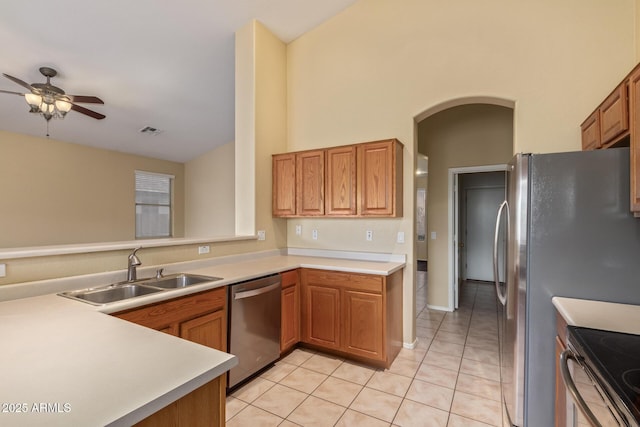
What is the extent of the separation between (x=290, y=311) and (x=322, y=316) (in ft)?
1.02

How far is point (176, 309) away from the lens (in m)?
1.92

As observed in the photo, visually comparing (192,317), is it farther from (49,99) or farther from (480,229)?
(480,229)

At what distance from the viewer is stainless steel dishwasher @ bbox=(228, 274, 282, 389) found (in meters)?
2.31

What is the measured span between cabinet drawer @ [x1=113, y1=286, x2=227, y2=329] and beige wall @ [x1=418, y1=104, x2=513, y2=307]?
127 inches

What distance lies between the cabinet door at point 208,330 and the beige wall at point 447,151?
3.19 meters

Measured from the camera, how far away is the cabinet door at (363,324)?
266 centimetres

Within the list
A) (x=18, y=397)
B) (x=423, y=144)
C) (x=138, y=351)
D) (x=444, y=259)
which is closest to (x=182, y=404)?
(x=138, y=351)

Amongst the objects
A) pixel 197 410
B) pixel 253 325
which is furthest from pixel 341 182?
pixel 197 410

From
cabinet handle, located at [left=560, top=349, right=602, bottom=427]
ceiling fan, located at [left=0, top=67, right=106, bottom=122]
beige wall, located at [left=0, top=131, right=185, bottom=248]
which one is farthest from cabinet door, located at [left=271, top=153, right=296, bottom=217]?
beige wall, located at [left=0, top=131, right=185, bottom=248]

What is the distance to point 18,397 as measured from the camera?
2.42ft

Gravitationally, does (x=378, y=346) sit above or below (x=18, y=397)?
below

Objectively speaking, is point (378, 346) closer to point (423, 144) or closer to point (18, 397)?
point (18, 397)

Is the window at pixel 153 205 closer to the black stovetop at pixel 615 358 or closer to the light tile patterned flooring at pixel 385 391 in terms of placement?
the light tile patterned flooring at pixel 385 391

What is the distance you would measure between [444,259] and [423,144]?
1.71 m
